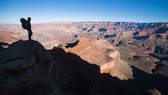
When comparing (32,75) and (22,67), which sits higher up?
(22,67)

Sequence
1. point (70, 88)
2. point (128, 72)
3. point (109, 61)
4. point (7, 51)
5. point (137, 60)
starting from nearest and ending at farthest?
1. point (7, 51)
2. point (70, 88)
3. point (109, 61)
4. point (128, 72)
5. point (137, 60)

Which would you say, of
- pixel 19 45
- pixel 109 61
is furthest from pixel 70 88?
pixel 109 61

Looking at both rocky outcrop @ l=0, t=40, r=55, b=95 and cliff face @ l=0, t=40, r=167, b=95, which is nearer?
rocky outcrop @ l=0, t=40, r=55, b=95

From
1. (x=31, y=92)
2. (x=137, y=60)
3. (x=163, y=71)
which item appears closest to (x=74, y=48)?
(x=31, y=92)

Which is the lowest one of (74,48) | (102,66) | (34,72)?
(102,66)

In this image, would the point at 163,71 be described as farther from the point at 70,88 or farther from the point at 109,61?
the point at 70,88

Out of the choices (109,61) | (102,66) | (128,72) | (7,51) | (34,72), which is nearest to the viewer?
(34,72)

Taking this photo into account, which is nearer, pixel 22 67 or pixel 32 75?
pixel 22 67

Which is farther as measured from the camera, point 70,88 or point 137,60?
point 137,60

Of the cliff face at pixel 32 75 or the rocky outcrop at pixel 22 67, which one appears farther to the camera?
the cliff face at pixel 32 75

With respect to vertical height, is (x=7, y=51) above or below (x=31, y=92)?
above
